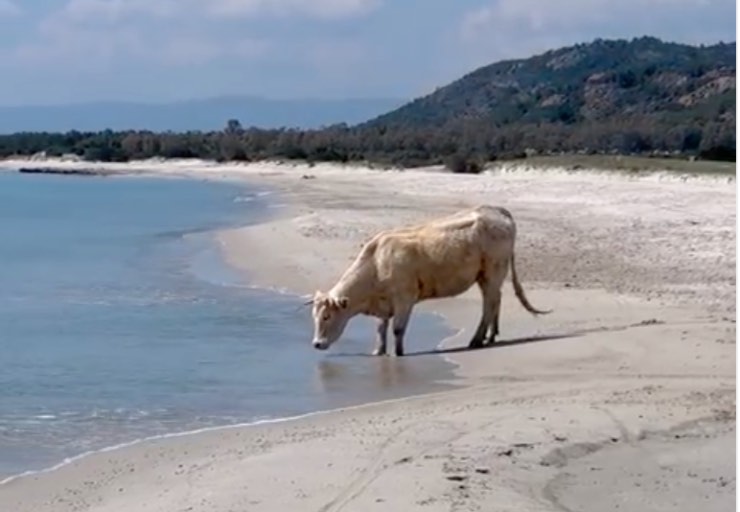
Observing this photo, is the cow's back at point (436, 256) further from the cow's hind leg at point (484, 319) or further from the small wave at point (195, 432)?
the small wave at point (195, 432)

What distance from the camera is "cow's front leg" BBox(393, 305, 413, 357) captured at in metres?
14.9

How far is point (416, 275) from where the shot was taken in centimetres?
1525

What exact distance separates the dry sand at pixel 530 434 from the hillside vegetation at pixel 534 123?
1274 inches

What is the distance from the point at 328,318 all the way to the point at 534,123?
103 meters

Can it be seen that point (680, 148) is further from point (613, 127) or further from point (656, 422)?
point (656, 422)

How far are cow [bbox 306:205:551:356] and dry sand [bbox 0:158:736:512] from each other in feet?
1.66

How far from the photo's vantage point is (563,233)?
28625 millimetres

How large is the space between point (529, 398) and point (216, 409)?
2642 millimetres

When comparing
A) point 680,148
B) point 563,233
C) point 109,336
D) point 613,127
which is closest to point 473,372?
point 109,336

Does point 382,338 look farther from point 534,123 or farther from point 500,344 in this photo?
point 534,123

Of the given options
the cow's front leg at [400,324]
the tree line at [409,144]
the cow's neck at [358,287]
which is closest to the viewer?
the cow's front leg at [400,324]

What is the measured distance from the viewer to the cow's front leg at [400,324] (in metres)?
14.9

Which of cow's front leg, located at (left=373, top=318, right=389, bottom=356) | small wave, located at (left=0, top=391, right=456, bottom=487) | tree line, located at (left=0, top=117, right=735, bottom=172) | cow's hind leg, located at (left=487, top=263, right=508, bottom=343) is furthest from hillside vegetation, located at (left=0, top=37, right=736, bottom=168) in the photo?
small wave, located at (left=0, top=391, right=456, bottom=487)

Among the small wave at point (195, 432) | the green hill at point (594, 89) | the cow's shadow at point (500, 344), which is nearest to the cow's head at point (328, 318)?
the cow's shadow at point (500, 344)
